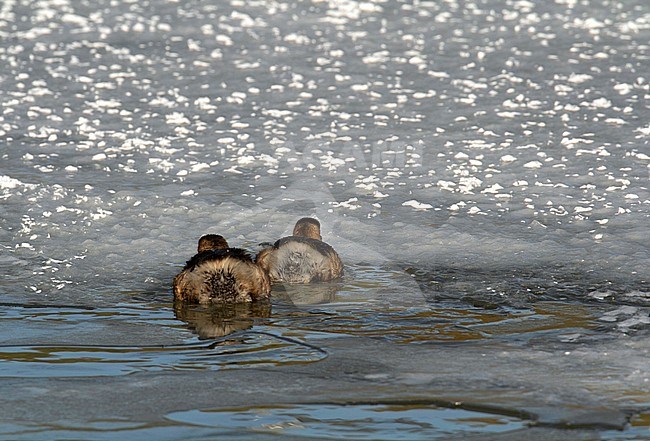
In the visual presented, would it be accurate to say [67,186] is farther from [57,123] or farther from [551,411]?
[551,411]

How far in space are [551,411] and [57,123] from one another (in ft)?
25.3

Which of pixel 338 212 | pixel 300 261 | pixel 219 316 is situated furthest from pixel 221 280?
pixel 338 212

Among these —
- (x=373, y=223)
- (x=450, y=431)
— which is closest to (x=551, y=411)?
(x=450, y=431)

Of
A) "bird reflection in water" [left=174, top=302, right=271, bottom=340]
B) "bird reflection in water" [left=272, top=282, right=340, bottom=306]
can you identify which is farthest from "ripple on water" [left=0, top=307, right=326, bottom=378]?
"bird reflection in water" [left=272, top=282, right=340, bottom=306]

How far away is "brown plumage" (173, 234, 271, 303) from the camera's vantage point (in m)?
6.39

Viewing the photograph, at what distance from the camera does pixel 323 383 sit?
5.00 meters

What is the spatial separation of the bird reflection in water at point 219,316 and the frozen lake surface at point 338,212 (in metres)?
0.03

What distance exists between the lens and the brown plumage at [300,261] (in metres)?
6.94

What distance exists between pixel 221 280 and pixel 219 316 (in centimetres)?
26

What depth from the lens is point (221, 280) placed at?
254 inches

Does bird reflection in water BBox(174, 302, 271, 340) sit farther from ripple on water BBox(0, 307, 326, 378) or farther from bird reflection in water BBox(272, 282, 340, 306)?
bird reflection in water BBox(272, 282, 340, 306)

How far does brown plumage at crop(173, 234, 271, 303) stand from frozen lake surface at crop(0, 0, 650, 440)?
146mm

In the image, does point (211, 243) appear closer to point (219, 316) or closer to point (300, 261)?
point (300, 261)

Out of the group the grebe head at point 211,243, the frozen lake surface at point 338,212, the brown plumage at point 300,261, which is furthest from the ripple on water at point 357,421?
the grebe head at point 211,243
